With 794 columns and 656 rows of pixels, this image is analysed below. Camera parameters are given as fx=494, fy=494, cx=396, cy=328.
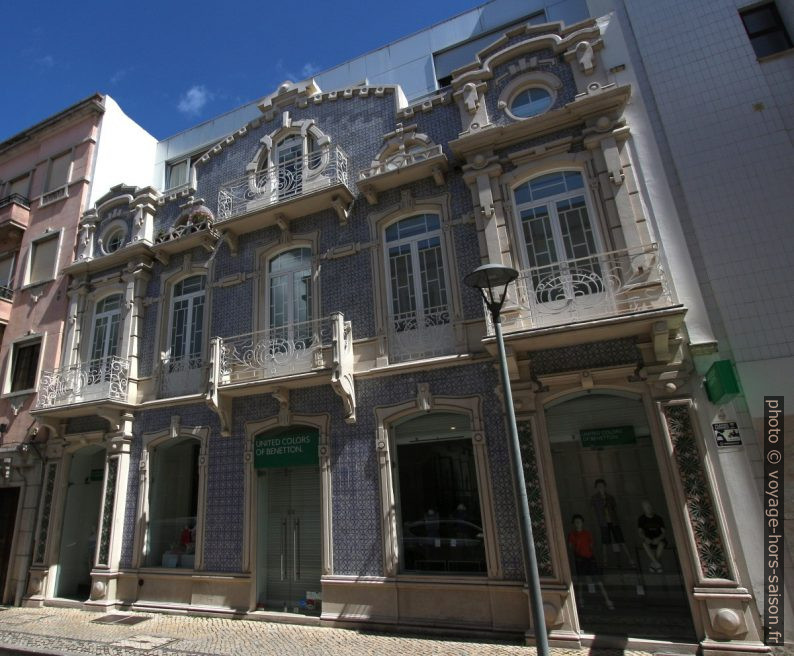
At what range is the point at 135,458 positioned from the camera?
Answer: 11977mm

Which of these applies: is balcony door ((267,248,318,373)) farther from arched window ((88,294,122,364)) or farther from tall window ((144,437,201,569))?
arched window ((88,294,122,364))

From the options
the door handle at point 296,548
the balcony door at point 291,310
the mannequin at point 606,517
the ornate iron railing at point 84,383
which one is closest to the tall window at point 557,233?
the mannequin at point 606,517

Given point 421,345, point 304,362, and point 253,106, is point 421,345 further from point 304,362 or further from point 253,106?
point 253,106

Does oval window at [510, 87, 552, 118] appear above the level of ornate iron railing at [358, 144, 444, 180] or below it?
above

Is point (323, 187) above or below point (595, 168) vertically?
above

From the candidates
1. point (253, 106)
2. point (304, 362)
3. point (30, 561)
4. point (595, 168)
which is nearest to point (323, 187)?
point (304, 362)

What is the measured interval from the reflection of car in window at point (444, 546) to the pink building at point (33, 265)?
32.2ft

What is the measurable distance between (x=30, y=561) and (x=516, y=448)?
13.3 m

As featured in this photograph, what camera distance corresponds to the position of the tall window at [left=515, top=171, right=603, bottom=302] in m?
8.63

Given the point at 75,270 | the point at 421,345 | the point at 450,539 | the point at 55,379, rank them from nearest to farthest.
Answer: the point at 450,539
the point at 421,345
the point at 55,379
the point at 75,270

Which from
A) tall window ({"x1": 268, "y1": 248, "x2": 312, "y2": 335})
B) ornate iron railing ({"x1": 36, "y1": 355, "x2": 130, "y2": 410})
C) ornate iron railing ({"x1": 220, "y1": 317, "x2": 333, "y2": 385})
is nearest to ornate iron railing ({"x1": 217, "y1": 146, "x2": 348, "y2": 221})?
tall window ({"x1": 268, "y1": 248, "x2": 312, "y2": 335})

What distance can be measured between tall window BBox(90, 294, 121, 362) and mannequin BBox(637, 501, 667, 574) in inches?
510

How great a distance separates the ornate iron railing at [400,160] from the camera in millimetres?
10508

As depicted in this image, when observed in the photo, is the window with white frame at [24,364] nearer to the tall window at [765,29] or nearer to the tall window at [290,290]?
the tall window at [290,290]
